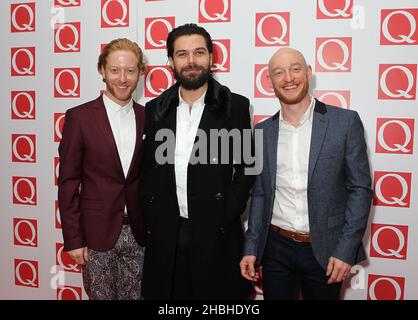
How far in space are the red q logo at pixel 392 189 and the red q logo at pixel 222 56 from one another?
1.11 m

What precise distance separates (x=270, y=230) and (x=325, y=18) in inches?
51.1

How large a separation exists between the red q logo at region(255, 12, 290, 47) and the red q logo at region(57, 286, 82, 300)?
2103 millimetres

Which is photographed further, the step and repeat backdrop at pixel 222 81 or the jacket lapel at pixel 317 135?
the step and repeat backdrop at pixel 222 81

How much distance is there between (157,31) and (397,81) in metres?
1.49

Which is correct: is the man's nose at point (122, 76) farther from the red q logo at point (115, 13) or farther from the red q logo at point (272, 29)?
the red q logo at point (272, 29)

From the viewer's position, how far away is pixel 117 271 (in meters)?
2.04

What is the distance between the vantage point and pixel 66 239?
6.35 feet

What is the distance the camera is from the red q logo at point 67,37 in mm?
2637

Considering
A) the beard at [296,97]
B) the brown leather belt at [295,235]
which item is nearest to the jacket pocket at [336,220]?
the brown leather belt at [295,235]

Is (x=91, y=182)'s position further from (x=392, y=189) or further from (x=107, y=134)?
(x=392, y=189)

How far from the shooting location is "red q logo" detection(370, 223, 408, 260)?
2.28 meters

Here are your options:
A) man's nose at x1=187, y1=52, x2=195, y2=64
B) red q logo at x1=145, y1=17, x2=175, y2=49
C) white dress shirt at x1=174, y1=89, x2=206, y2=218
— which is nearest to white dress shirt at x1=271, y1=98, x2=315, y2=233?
white dress shirt at x1=174, y1=89, x2=206, y2=218

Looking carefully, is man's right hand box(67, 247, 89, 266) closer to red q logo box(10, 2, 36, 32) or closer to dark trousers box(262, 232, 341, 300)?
dark trousers box(262, 232, 341, 300)
